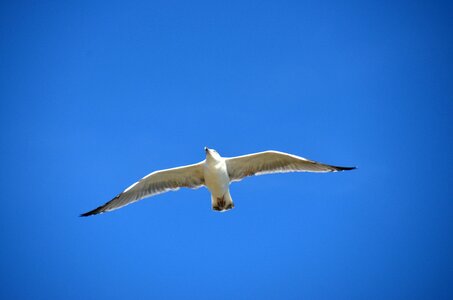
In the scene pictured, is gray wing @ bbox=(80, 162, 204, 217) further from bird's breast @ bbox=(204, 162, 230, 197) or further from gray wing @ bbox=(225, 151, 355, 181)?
gray wing @ bbox=(225, 151, 355, 181)

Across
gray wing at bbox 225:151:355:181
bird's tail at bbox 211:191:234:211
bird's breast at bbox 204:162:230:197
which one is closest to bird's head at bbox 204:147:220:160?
bird's breast at bbox 204:162:230:197

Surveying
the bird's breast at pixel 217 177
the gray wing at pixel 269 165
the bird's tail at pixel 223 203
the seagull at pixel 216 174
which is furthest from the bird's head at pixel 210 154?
the bird's tail at pixel 223 203

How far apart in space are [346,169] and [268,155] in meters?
1.83

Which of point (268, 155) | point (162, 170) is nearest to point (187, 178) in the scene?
point (162, 170)

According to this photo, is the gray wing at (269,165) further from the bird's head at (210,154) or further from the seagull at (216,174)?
the bird's head at (210,154)

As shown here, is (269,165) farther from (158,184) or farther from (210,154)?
(158,184)

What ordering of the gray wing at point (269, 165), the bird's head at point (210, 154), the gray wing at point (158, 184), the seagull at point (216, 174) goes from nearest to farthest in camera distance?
the bird's head at point (210, 154) → the seagull at point (216, 174) → the gray wing at point (269, 165) → the gray wing at point (158, 184)

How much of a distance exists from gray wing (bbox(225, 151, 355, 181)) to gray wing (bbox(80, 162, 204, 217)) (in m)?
0.84

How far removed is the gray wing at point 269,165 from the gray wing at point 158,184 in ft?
2.75

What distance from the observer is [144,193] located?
9477mm

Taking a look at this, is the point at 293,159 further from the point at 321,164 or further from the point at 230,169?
the point at 230,169

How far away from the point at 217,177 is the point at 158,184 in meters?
1.71

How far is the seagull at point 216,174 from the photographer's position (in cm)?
881

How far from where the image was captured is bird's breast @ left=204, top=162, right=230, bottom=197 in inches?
344
